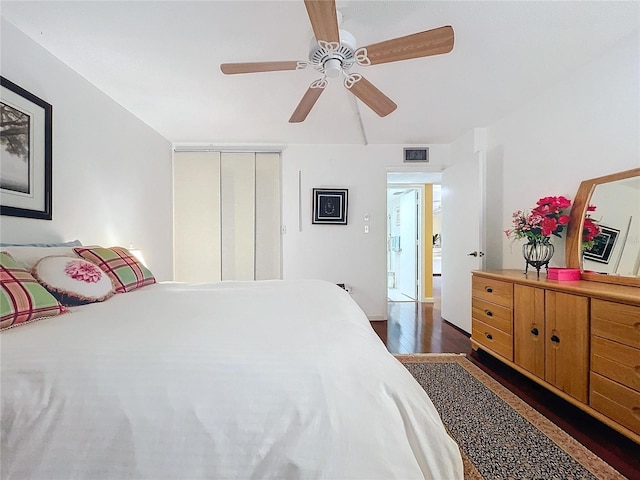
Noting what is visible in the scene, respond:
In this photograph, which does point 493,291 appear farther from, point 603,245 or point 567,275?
point 603,245

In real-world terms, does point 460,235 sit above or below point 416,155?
below

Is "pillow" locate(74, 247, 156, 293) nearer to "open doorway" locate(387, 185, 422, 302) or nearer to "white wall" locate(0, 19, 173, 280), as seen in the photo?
"white wall" locate(0, 19, 173, 280)

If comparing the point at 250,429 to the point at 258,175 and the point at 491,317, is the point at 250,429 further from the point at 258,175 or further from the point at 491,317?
the point at 258,175

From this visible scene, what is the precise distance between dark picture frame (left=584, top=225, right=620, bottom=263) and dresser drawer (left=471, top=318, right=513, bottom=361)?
77 centimetres

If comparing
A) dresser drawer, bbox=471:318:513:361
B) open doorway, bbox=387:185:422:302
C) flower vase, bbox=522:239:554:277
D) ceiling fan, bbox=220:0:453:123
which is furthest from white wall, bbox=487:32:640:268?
open doorway, bbox=387:185:422:302

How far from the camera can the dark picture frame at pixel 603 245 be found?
6.00ft

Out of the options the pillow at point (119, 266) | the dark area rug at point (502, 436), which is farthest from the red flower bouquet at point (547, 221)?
the pillow at point (119, 266)

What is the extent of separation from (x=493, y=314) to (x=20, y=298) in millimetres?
2865

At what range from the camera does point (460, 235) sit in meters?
3.36

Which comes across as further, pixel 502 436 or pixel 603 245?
pixel 603 245

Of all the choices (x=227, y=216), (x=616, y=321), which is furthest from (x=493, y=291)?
(x=227, y=216)

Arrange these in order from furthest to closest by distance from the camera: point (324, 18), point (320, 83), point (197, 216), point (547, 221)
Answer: point (197, 216)
point (547, 221)
point (320, 83)
point (324, 18)

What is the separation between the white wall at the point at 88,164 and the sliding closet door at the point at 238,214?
30.7 inches

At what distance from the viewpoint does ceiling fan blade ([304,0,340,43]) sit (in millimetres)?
1171
